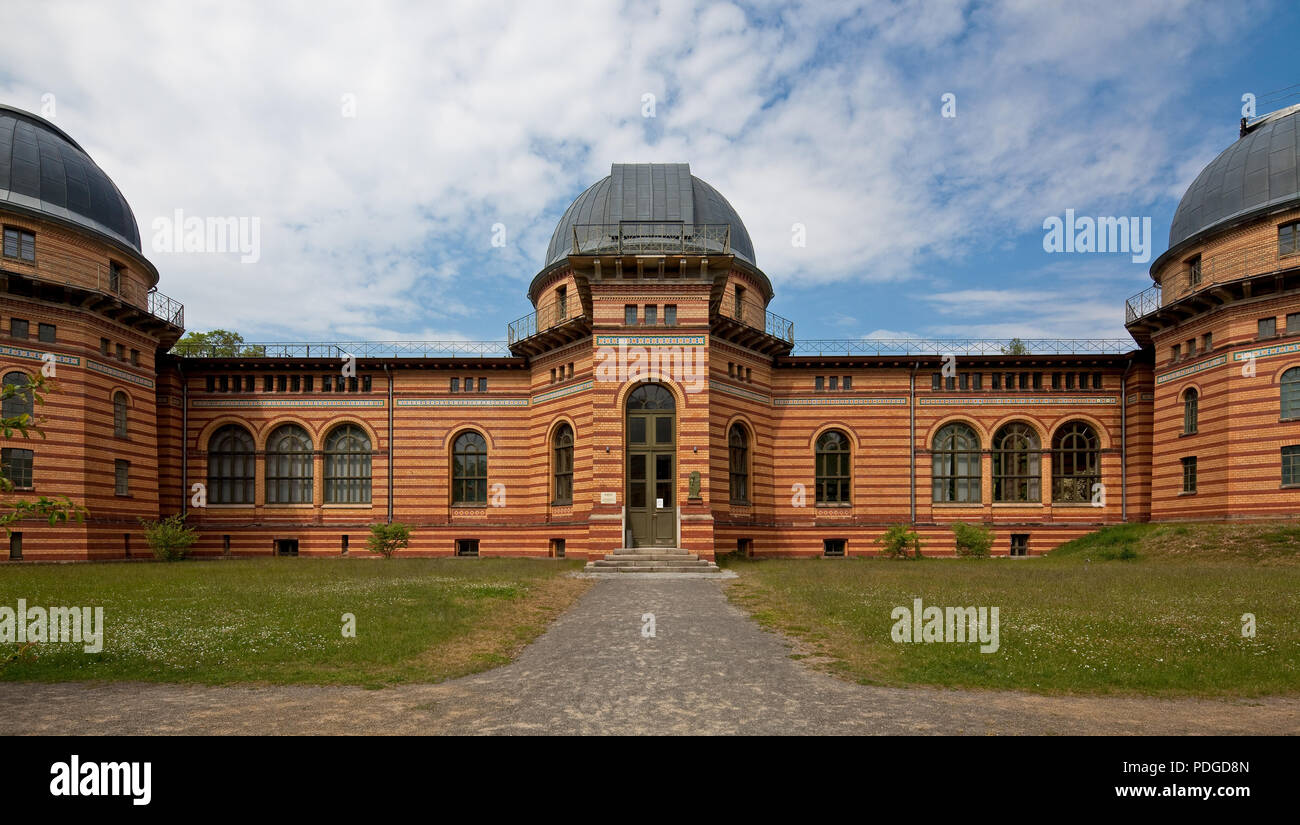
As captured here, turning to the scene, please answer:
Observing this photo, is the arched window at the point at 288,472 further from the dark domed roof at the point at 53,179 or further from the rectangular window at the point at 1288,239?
the rectangular window at the point at 1288,239

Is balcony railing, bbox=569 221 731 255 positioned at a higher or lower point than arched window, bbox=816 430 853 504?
higher

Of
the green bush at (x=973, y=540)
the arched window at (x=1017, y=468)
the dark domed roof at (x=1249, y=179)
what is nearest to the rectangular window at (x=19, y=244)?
the green bush at (x=973, y=540)

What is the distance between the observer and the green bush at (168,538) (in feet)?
105

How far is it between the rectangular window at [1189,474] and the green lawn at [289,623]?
2662 centimetres

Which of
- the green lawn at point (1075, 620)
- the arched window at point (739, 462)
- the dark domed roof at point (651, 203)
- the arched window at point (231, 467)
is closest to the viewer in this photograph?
the green lawn at point (1075, 620)

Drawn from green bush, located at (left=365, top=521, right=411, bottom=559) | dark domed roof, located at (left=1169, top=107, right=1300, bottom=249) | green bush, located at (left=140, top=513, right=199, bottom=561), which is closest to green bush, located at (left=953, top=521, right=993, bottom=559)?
dark domed roof, located at (left=1169, top=107, right=1300, bottom=249)

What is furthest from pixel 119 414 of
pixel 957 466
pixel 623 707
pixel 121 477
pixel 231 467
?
pixel 957 466

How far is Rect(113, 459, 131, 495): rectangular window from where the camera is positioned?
31844mm

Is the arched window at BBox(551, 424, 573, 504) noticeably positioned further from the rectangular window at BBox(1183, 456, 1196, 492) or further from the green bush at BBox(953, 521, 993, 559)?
the rectangular window at BBox(1183, 456, 1196, 492)

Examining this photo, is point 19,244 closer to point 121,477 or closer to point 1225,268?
point 121,477

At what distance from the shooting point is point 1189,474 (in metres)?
32.2

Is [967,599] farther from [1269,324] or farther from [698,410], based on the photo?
[1269,324]

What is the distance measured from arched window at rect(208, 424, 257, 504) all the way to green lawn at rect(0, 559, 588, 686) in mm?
12854
